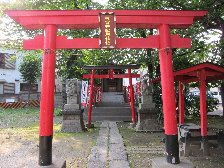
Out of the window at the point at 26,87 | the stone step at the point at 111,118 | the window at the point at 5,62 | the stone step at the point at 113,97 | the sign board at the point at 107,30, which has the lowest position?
the stone step at the point at 111,118

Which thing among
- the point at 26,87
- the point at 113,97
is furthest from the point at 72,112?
the point at 26,87

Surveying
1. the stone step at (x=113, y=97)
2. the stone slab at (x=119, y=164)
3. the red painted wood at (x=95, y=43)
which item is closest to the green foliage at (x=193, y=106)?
the stone step at (x=113, y=97)

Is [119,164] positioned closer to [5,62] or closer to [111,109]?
[111,109]

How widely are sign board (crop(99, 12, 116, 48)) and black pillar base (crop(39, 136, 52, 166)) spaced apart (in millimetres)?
2455

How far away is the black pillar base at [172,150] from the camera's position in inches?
240

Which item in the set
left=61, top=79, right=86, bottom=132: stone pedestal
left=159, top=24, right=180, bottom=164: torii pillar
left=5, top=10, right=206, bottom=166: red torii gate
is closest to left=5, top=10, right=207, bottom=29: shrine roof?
left=5, top=10, right=206, bottom=166: red torii gate

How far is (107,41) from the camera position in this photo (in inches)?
252

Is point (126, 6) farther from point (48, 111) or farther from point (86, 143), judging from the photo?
point (48, 111)

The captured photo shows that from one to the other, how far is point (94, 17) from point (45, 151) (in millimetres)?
3253

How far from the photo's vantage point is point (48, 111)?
6199 mm

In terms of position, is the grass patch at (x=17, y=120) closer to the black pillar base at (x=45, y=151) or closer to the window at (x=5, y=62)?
the black pillar base at (x=45, y=151)

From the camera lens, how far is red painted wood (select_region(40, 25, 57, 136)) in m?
6.18

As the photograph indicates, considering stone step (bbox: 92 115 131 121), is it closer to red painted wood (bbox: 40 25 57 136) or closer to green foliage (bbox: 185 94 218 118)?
green foliage (bbox: 185 94 218 118)

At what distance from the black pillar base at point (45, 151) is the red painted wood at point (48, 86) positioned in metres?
0.13
